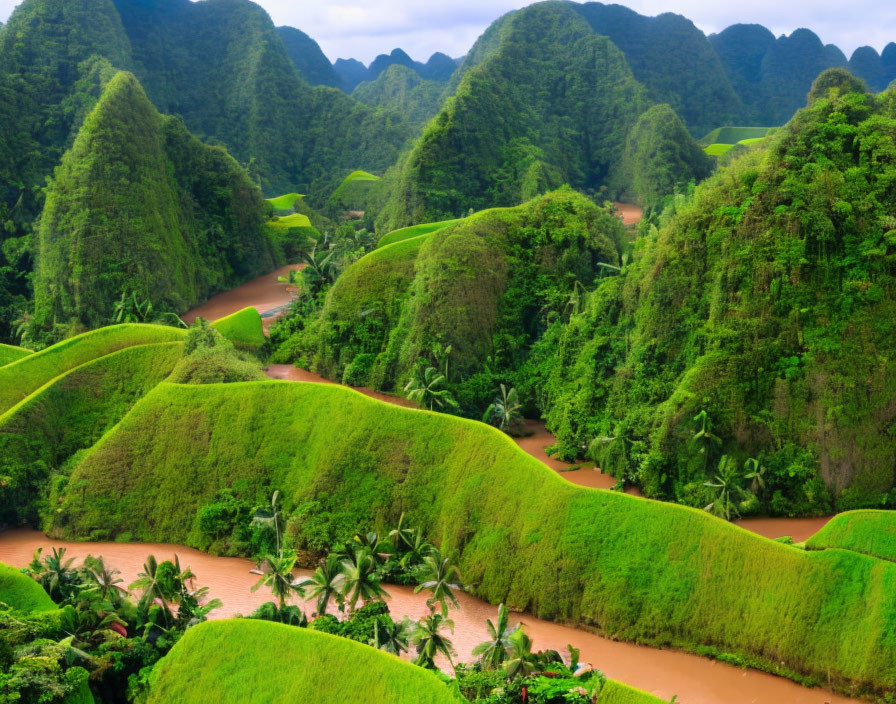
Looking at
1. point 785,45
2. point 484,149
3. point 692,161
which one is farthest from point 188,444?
point 785,45

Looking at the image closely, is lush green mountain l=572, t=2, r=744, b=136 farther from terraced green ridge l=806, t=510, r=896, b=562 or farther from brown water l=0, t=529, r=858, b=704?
brown water l=0, t=529, r=858, b=704

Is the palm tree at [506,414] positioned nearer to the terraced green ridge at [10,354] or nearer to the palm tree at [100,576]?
the palm tree at [100,576]

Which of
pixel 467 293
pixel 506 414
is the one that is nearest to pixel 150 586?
pixel 506 414

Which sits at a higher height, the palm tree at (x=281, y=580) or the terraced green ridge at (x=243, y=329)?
the terraced green ridge at (x=243, y=329)

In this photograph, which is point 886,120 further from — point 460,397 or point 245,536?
point 245,536

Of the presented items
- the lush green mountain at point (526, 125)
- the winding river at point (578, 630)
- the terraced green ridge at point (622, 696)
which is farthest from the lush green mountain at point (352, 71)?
the terraced green ridge at point (622, 696)

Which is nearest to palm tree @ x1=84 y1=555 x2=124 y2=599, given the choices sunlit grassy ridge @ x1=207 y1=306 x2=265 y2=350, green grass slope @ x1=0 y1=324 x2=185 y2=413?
green grass slope @ x1=0 y1=324 x2=185 y2=413

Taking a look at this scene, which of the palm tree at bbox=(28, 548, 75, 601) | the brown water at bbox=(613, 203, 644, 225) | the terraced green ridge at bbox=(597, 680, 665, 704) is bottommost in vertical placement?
the palm tree at bbox=(28, 548, 75, 601)
